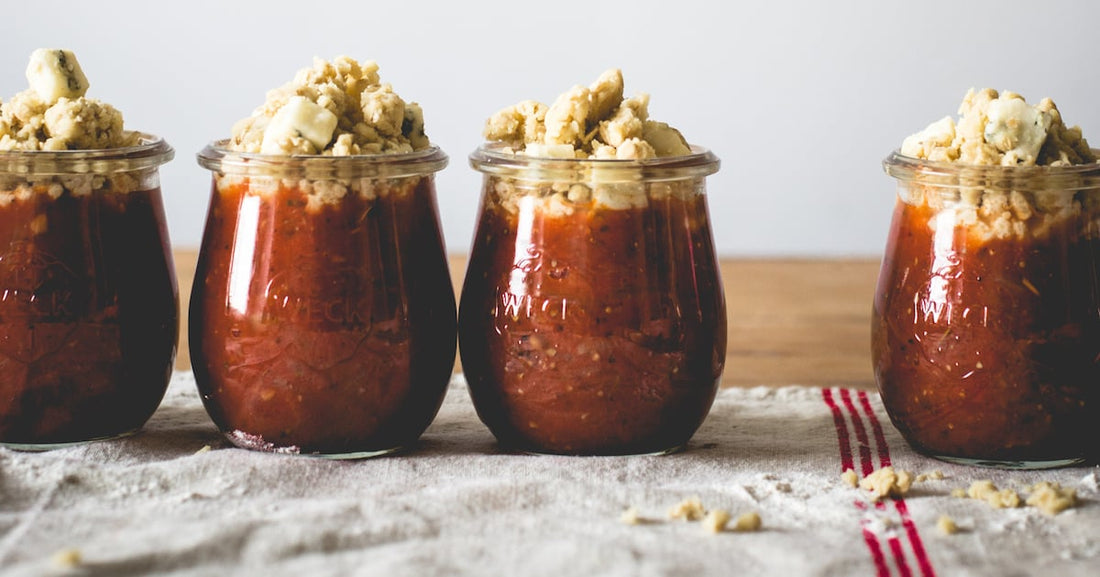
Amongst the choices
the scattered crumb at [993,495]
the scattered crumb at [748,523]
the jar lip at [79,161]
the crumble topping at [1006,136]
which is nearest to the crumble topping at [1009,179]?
the crumble topping at [1006,136]

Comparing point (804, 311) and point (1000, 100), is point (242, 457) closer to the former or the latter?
point (1000, 100)

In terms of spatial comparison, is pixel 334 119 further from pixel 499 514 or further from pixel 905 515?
pixel 905 515

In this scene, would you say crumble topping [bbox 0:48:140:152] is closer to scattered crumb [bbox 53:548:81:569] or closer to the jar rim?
scattered crumb [bbox 53:548:81:569]

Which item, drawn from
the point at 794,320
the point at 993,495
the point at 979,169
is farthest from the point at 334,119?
the point at 794,320

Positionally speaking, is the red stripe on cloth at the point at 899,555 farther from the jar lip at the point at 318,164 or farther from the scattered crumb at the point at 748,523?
the jar lip at the point at 318,164

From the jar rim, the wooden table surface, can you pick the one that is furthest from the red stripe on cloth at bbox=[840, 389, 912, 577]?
the jar rim
